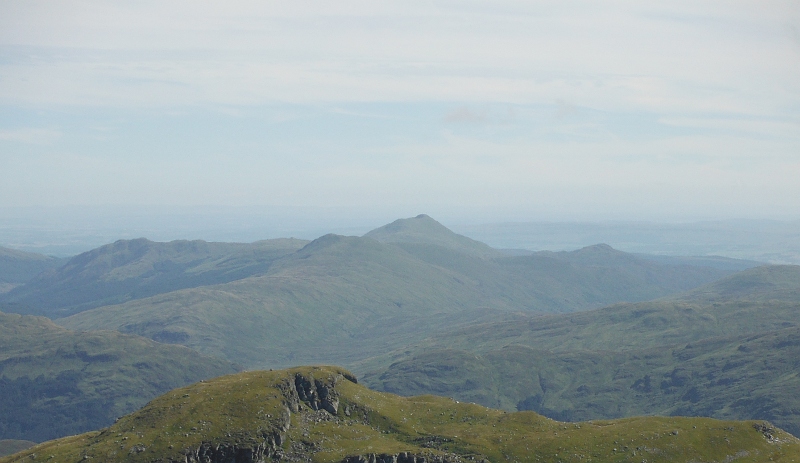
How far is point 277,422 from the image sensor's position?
394 ft

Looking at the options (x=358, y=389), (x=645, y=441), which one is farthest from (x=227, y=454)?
(x=645, y=441)

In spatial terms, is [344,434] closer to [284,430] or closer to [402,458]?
[284,430]

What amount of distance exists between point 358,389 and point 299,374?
43.5ft

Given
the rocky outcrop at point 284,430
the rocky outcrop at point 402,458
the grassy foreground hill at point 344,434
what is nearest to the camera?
the rocky outcrop at point 284,430

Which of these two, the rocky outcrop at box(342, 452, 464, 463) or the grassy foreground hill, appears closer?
the grassy foreground hill

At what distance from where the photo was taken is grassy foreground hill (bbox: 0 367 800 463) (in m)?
114

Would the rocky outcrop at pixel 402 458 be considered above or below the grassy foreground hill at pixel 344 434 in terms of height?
below

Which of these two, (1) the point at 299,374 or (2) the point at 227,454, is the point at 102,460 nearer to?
(2) the point at 227,454

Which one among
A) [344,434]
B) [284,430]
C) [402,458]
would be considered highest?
[284,430]

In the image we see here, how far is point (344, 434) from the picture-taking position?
125 meters

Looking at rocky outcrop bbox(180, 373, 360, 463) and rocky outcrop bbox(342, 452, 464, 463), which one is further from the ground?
rocky outcrop bbox(180, 373, 360, 463)

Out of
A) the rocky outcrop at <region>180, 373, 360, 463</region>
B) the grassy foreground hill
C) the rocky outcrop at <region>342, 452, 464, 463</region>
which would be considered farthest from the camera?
the rocky outcrop at <region>342, 452, 464, 463</region>

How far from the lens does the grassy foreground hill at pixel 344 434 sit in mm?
114188

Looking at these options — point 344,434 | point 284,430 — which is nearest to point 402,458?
point 344,434
